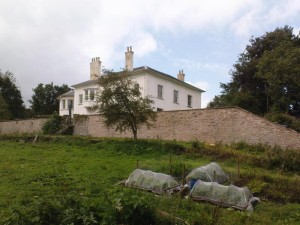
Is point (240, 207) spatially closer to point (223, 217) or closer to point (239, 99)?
point (223, 217)

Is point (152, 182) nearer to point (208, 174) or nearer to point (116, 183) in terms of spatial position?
point (116, 183)

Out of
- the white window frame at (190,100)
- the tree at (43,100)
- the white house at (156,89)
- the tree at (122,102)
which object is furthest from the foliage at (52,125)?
the tree at (43,100)

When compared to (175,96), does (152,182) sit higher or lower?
lower

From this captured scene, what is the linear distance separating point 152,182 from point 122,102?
406 inches

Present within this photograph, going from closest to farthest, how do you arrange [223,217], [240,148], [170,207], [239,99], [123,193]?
[123,193]
[223,217]
[170,207]
[240,148]
[239,99]

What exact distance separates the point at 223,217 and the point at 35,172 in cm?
746

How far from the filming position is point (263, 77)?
1211 inches

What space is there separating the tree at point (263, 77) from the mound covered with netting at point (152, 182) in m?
20.0

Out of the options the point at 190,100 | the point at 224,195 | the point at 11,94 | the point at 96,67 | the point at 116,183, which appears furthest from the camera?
A: the point at 11,94

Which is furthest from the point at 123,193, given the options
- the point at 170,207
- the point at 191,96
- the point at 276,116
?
the point at 191,96

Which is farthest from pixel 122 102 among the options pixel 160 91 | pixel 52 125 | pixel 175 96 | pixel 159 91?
pixel 175 96

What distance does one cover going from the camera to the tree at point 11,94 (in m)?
54.9

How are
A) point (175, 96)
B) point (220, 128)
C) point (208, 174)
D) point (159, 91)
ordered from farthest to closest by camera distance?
point (175, 96) → point (159, 91) → point (220, 128) → point (208, 174)

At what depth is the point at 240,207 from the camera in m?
9.72
